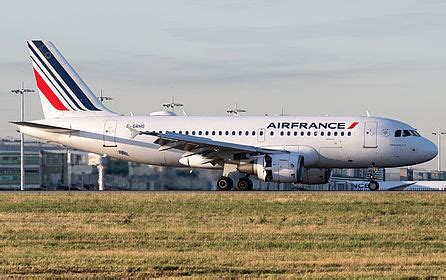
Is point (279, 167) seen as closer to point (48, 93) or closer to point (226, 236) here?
point (48, 93)

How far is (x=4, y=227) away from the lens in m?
30.0

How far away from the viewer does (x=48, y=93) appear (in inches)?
2224

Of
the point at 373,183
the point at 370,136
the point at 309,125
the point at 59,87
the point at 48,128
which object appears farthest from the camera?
the point at 59,87

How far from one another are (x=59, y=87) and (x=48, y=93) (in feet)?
2.32

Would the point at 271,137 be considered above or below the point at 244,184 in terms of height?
above

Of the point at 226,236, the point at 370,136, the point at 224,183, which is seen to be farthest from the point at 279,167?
the point at 226,236

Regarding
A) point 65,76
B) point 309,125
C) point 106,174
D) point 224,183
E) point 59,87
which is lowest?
point 224,183

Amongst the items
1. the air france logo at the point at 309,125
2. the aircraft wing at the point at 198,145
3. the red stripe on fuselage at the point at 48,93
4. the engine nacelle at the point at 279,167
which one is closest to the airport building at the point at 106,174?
the aircraft wing at the point at 198,145

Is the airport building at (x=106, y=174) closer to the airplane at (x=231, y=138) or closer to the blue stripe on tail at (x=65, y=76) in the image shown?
the airplane at (x=231, y=138)

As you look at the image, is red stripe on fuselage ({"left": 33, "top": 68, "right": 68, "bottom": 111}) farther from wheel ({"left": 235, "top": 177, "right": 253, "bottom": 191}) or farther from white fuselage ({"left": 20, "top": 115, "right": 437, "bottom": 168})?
wheel ({"left": 235, "top": 177, "right": 253, "bottom": 191})

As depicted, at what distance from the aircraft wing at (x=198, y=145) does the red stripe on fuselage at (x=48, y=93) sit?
5.41 metres

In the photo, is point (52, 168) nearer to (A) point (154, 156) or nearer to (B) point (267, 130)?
(A) point (154, 156)

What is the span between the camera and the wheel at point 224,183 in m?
52.6

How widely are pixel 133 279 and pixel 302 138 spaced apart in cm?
3415
